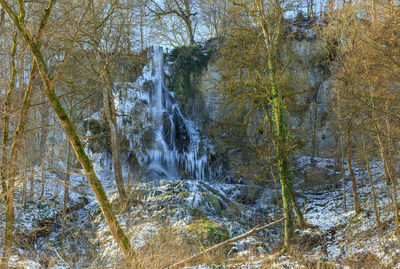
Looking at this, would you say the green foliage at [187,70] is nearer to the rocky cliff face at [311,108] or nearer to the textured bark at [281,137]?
the rocky cliff face at [311,108]

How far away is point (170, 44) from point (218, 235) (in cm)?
2098

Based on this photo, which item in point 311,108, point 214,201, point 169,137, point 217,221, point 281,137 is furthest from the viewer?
point 311,108

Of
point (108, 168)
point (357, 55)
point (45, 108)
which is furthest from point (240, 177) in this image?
point (45, 108)

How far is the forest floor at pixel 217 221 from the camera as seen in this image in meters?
6.93

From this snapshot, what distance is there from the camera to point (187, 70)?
774 inches

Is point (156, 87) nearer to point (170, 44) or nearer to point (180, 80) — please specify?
point (180, 80)

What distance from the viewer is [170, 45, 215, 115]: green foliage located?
1903 centimetres

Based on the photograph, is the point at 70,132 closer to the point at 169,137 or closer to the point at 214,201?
the point at 214,201

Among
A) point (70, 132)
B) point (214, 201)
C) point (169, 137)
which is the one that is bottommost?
point (214, 201)

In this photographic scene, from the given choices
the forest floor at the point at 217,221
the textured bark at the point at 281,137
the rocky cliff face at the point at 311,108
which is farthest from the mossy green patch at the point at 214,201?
the rocky cliff face at the point at 311,108

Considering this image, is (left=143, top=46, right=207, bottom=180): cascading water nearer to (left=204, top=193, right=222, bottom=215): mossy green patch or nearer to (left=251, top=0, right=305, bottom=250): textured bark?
(left=204, top=193, right=222, bottom=215): mossy green patch

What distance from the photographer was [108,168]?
53.8ft

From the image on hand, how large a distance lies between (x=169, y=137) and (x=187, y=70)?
5166mm

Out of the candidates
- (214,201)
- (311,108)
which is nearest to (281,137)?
(214,201)
